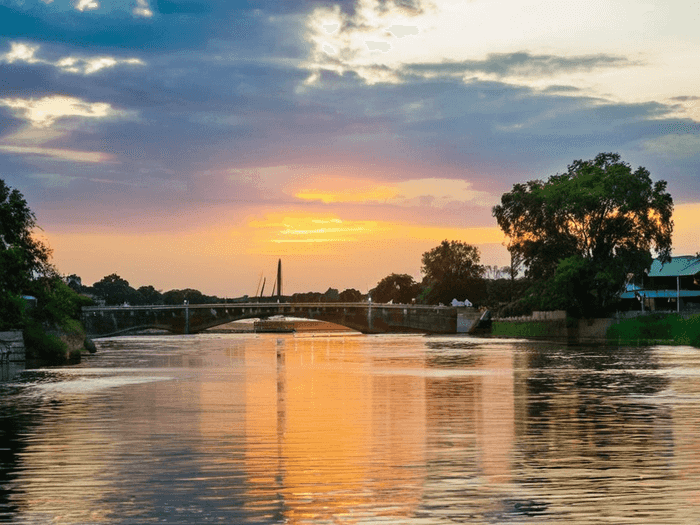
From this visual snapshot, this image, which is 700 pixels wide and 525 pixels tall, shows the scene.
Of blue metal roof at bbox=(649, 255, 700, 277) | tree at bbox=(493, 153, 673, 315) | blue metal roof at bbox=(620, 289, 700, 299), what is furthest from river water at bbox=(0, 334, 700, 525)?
blue metal roof at bbox=(620, 289, 700, 299)

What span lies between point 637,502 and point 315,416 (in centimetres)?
1839

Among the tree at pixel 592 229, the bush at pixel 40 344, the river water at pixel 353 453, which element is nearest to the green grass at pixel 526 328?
the tree at pixel 592 229

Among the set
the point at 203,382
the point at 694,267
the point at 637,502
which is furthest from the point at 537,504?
the point at 694,267

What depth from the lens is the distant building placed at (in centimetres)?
18862

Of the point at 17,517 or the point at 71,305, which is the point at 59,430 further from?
the point at 71,305

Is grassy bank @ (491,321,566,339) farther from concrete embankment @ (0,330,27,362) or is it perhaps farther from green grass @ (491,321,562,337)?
concrete embankment @ (0,330,27,362)

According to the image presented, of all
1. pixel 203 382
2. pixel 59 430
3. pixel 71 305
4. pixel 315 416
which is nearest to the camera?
pixel 59 430

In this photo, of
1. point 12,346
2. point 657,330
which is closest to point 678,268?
point 657,330

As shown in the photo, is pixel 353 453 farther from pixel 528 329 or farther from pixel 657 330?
pixel 528 329

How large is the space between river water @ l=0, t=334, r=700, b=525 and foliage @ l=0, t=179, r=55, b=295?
27342 mm

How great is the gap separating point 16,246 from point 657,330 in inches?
2904

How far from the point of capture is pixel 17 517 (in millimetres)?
16984

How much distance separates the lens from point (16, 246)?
80.9 metres

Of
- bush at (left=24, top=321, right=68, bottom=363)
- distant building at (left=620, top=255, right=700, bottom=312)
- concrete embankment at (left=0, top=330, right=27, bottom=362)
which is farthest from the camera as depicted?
distant building at (left=620, top=255, right=700, bottom=312)
